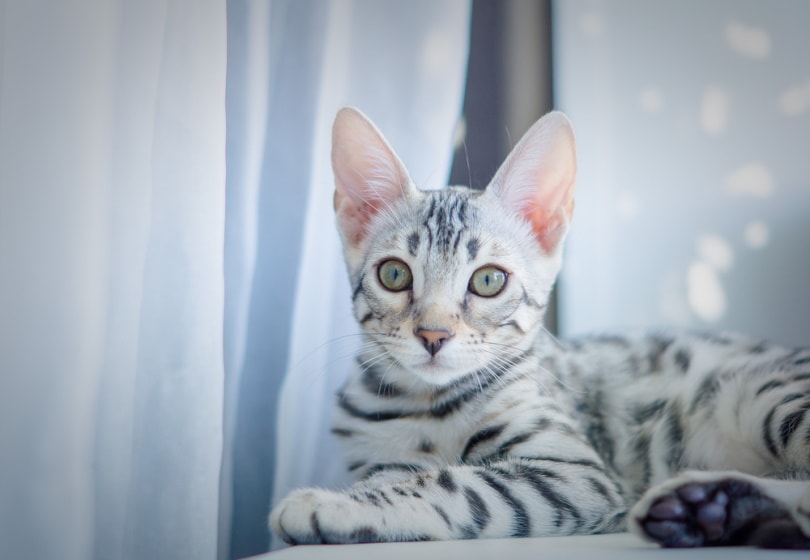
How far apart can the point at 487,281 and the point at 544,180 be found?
232 millimetres

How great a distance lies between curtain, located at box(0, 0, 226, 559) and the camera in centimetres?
97

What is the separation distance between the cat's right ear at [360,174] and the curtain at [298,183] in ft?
0.82

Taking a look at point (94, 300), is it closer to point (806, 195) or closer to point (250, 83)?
point (250, 83)

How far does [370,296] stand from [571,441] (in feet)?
1.28

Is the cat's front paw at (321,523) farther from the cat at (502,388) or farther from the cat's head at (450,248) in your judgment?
the cat's head at (450,248)

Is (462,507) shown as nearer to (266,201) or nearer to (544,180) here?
(544,180)

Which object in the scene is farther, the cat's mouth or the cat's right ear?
the cat's right ear

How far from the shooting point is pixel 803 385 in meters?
1.02

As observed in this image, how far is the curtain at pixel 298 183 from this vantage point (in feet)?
4.56

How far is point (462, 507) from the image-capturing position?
2.79 ft

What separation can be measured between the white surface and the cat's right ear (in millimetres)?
606

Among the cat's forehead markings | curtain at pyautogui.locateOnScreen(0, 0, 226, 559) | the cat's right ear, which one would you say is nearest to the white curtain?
curtain at pyautogui.locateOnScreen(0, 0, 226, 559)

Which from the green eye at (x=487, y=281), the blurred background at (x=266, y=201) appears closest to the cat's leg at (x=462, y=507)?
the green eye at (x=487, y=281)

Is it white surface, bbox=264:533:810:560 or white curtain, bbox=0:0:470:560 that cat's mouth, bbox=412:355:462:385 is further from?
white curtain, bbox=0:0:470:560
